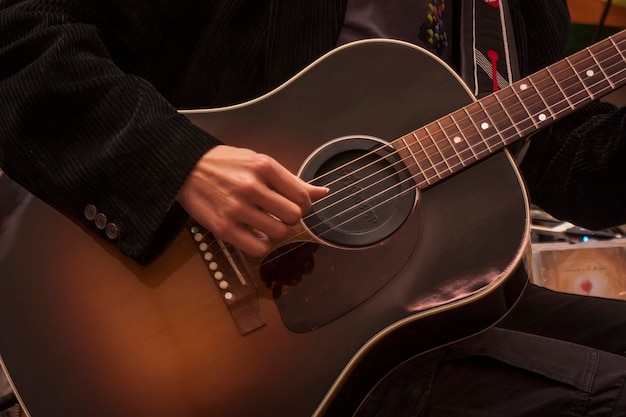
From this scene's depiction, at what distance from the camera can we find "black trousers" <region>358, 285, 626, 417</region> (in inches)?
28.1

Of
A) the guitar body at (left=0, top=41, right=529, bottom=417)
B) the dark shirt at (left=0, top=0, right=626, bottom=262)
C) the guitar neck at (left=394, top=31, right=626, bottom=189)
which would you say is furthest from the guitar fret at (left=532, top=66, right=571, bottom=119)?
the dark shirt at (left=0, top=0, right=626, bottom=262)

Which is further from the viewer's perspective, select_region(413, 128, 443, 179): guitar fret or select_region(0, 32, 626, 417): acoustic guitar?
select_region(413, 128, 443, 179): guitar fret

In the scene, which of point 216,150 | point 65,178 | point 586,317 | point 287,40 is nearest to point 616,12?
point 586,317

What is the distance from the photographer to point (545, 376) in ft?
2.44

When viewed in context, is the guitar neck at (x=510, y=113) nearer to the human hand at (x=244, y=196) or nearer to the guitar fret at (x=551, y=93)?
the guitar fret at (x=551, y=93)

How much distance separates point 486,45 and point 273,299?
0.61 meters

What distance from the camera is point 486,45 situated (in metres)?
0.96

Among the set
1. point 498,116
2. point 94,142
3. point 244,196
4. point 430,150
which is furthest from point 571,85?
point 94,142

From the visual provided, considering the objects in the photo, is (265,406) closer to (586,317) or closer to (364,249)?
(364,249)

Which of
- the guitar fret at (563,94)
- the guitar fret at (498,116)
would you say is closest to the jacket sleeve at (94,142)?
the guitar fret at (498,116)

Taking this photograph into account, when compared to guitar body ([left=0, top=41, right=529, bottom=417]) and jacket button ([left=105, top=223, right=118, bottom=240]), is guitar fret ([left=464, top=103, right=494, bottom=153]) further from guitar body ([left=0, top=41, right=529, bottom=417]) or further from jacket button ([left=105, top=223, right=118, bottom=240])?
jacket button ([left=105, top=223, right=118, bottom=240])

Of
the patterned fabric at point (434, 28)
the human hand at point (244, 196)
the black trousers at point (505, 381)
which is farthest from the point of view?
the patterned fabric at point (434, 28)

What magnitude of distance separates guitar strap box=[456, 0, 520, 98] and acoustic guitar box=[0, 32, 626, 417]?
153 mm

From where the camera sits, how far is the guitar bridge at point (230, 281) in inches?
25.8
